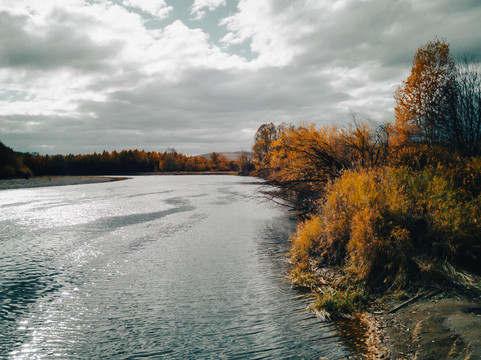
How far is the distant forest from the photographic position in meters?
116

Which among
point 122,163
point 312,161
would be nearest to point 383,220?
point 312,161

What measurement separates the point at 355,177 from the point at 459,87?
42.2ft

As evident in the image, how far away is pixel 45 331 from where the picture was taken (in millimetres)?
6320

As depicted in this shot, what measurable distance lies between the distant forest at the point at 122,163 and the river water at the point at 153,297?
80953mm

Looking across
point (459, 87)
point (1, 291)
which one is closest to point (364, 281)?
point (1, 291)

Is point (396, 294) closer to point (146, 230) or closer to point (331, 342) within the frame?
point (331, 342)

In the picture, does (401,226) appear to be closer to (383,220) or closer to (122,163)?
(383,220)

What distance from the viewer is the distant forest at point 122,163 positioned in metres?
116

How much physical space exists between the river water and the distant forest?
266 ft

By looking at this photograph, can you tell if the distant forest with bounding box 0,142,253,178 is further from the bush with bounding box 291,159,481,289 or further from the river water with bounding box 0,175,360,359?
the bush with bounding box 291,159,481,289

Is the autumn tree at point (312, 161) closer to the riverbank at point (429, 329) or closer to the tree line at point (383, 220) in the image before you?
the tree line at point (383, 220)

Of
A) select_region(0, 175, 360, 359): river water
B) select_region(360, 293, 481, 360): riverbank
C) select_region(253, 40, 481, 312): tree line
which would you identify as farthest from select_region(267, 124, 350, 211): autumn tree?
select_region(360, 293, 481, 360): riverbank

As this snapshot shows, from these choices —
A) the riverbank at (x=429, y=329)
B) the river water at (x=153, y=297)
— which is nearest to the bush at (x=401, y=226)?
the riverbank at (x=429, y=329)

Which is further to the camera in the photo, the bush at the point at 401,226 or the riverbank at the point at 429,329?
the bush at the point at 401,226
